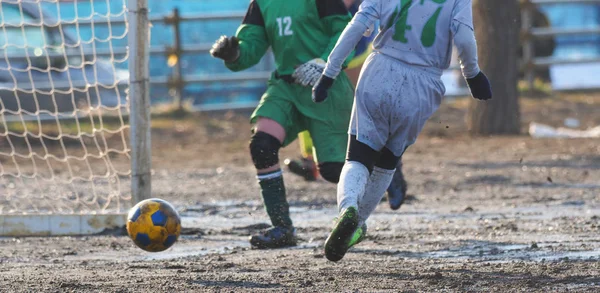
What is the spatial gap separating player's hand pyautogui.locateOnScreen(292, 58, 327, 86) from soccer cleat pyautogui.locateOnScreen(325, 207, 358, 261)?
1380 millimetres

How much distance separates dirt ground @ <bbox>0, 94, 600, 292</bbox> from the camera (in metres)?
4.81

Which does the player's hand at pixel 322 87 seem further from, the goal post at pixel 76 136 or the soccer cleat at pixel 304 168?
the soccer cleat at pixel 304 168

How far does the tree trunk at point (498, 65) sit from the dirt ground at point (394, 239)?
1.12 meters

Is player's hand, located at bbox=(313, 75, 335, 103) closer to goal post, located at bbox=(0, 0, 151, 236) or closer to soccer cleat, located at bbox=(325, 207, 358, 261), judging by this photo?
soccer cleat, located at bbox=(325, 207, 358, 261)

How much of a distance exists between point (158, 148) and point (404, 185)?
21.6 ft

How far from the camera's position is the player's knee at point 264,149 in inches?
239

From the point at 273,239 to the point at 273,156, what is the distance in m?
→ 0.47

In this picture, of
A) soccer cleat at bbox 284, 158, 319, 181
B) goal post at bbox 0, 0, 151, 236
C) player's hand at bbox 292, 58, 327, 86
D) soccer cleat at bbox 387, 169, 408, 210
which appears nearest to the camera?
player's hand at bbox 292, 58, 327, 86

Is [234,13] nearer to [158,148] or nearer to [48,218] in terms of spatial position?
[158,148]

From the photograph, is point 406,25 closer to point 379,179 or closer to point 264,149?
point 379,179

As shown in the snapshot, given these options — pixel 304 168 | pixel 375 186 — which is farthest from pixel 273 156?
pixel 304 168

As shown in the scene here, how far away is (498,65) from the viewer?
42.5 ft

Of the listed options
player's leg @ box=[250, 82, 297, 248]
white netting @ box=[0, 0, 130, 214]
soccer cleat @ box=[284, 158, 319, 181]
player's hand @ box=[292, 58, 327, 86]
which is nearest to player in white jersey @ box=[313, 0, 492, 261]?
player's hand @ box=[292, 58, 327, 86]

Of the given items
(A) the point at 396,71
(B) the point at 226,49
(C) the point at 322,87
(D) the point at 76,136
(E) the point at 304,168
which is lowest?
(D) the point at 76,136
